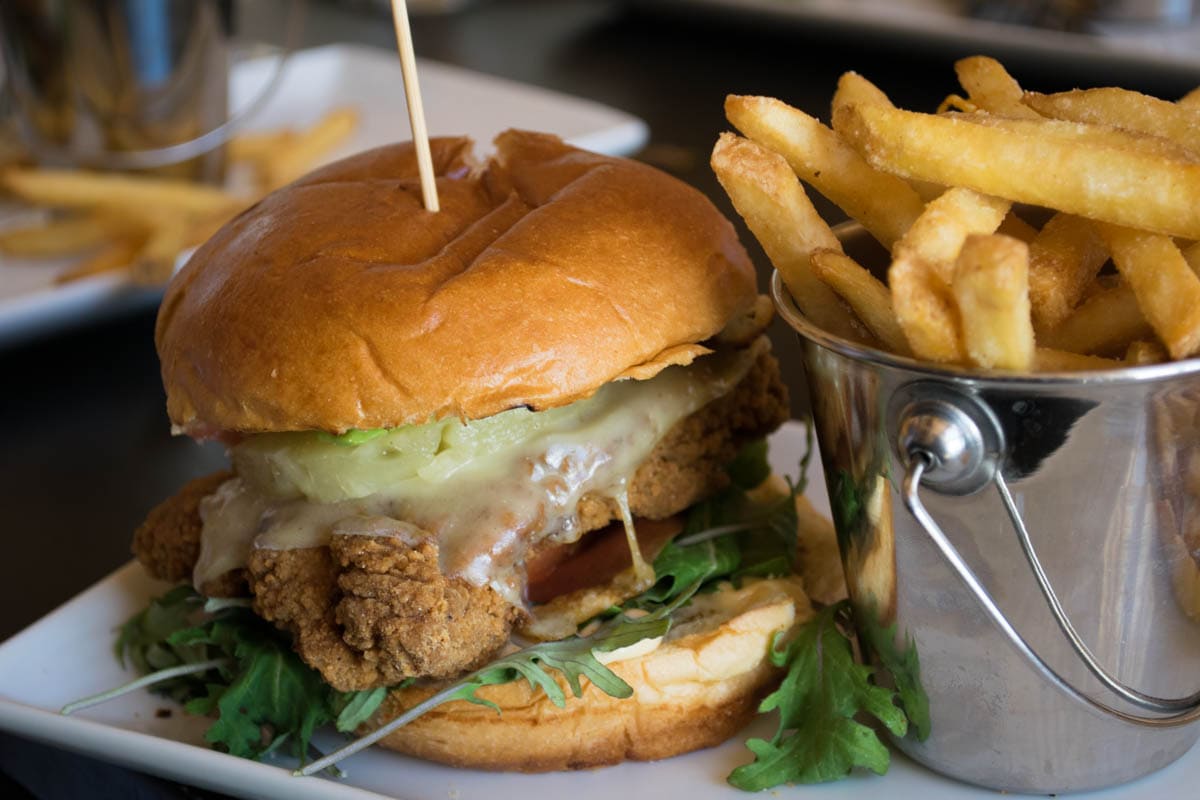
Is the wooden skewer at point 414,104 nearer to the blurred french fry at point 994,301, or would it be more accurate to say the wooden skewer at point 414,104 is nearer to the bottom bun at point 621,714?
the bottom bun at point 621,714

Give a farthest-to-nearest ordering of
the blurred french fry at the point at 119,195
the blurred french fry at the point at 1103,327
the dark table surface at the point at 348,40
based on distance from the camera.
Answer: the blurred french fry at the point at 119,195, the dark table surface at the point at 348,40, the blurred french fry at the point at 1103,327

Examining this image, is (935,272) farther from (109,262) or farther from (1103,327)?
(109,262)

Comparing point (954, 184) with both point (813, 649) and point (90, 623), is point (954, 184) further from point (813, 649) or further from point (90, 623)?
point (90, 623)

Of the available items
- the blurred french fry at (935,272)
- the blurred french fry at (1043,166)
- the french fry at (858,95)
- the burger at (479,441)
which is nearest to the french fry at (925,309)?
the blurred french fry at (935,272)

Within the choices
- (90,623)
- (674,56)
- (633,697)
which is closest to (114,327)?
(90,623)

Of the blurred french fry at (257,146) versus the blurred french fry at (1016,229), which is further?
the blurred french fry at (257,146)

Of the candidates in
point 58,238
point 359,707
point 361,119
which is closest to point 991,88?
point 359,707

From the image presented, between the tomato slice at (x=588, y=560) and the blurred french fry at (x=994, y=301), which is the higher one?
the blurred french fry at (x=994, y=301)
